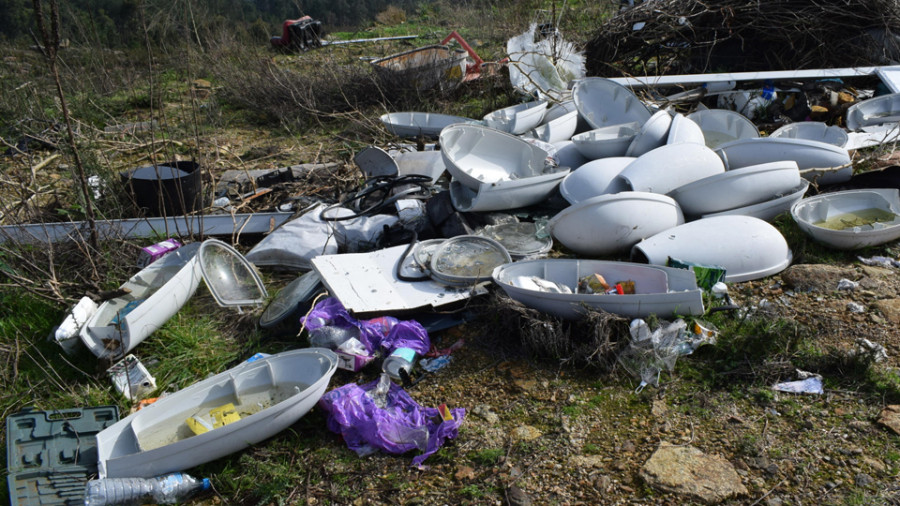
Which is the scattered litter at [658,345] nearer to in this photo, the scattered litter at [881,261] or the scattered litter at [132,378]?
the scattered litter at [881,261]

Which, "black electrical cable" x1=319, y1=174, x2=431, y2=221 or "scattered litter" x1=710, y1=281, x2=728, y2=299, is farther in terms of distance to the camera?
"black electrical cable" x1=319, y1=174, x2=431, y2=221

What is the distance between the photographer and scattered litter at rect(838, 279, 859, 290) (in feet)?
11.8

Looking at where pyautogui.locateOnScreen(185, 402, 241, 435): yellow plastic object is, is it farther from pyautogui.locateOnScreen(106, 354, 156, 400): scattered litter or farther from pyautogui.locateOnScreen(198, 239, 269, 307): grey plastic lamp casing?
pyautogui.locateOnScreen(198, 239, 269, 307): grey plastic lamp casing

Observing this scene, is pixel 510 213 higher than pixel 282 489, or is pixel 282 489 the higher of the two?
pixel 510 213

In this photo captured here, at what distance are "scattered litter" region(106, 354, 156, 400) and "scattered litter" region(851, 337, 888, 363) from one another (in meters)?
3.54

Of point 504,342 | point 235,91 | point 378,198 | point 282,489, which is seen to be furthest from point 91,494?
point 235,91

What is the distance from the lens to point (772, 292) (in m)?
3.71

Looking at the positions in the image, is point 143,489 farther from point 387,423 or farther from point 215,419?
point 387,423

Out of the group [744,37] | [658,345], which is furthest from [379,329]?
[744,37]

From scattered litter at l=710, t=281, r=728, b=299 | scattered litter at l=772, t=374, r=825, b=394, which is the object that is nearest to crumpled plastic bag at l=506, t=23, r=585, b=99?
scattered litter at l=710, t=281, r=728, b=299

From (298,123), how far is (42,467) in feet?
19.5

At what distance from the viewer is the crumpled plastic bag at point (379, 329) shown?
3408 mm

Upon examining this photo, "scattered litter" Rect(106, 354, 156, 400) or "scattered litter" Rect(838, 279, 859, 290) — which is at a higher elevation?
"scattered litter" Rect(838, 279, 859, 290)

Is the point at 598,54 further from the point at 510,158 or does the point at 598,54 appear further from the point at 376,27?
the point at 376,27
